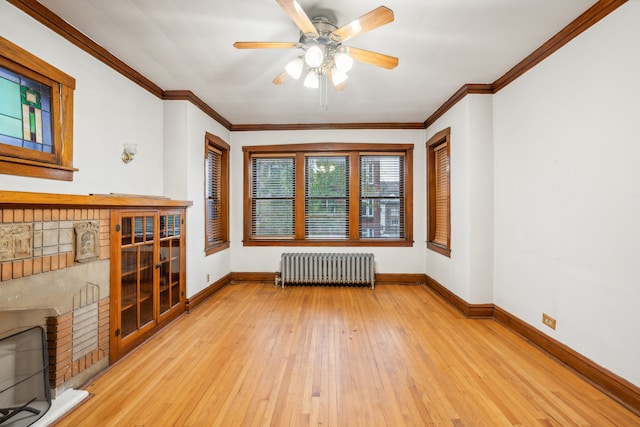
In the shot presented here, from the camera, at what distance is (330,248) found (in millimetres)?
4996

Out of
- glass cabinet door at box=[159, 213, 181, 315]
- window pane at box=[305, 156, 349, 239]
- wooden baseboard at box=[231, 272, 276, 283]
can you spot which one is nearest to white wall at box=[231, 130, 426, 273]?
wooden baseboard at box=[231, 272, 276, 283]

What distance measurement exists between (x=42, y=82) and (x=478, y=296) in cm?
479

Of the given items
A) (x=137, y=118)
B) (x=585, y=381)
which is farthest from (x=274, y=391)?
(x=137, y=118)

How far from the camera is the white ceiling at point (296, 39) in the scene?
6.86ft

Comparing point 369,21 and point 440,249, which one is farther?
point 440,249

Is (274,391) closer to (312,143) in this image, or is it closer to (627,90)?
(627,90)

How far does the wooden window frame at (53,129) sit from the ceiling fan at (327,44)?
1.50 m

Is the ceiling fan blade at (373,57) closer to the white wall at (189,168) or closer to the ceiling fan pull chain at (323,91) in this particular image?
the ceiling fan pull chain at (323,91)

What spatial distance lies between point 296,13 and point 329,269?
3.72m

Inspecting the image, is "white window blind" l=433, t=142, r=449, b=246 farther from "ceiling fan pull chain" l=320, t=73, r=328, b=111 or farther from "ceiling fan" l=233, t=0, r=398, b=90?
"ceiling fan" l=233, t=0, r=398, b=90

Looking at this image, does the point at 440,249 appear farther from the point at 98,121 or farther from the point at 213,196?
the point at 98,121

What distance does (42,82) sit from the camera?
83.9 inches

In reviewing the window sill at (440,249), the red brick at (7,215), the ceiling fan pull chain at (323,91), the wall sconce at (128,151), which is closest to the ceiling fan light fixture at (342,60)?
the ceiling fan pull chain at (323,91)

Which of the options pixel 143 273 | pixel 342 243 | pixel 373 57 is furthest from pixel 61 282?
pixel 342 243
